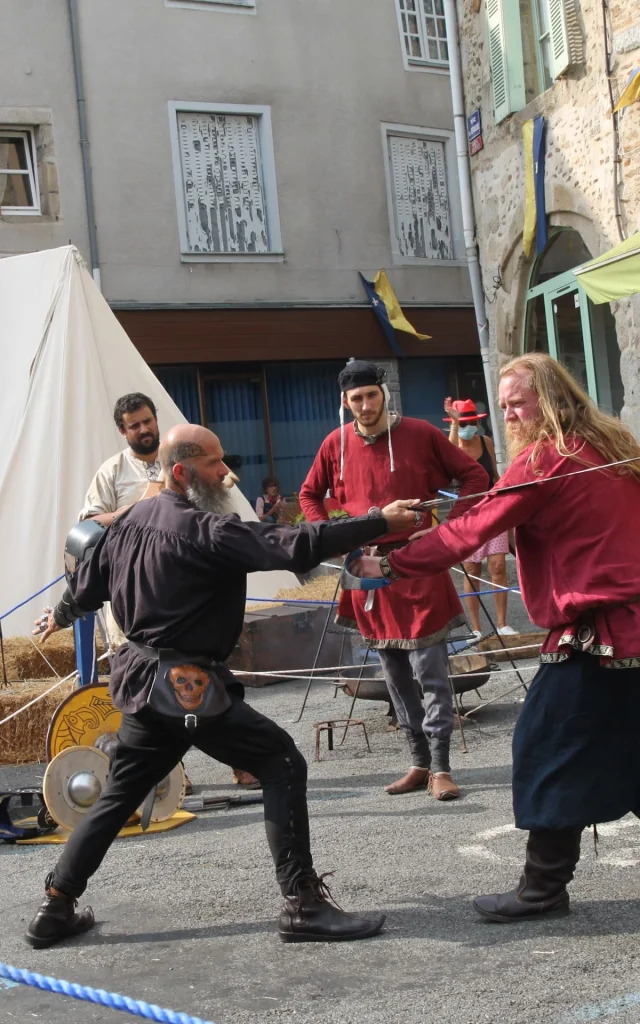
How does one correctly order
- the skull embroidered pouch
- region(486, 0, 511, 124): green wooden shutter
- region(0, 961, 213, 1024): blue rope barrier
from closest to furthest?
region(0, 961, 213, 1024): blue rope barrier
the skull embroidered pouch
region(486, 0, 511, 124): green wooden shutter

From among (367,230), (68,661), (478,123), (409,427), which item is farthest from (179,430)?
(367,230)

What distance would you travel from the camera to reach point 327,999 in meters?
3.05

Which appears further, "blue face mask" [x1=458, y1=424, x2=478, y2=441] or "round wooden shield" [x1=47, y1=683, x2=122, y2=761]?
"blue face mask" [x1=458, y1=424, x2=478, y2=441]

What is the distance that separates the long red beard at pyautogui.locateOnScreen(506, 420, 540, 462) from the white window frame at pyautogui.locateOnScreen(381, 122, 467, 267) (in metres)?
15.1

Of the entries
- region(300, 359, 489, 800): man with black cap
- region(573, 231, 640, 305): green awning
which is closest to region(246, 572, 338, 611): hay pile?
region(573, 231, 640, 305): green awning

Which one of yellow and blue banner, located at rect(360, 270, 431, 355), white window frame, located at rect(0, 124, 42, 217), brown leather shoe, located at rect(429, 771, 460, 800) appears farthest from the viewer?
yellow and blue banner, located at rect(360, 270, 431, 355)

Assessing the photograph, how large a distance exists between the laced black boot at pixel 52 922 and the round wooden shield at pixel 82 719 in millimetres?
1357

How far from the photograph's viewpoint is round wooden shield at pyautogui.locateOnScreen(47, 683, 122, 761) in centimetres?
505

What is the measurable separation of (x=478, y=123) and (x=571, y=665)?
10946mm

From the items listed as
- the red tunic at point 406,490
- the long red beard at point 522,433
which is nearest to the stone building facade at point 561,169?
the red tunic at point 406,490

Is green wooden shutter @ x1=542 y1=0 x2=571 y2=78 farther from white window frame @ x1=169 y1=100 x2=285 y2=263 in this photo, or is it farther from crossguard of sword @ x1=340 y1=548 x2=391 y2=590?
crossguard of sword @ x1=340 y1=548 x2=391 y2=590

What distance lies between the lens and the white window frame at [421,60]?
60.4 ft

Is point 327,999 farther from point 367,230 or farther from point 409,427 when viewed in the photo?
point 367,230

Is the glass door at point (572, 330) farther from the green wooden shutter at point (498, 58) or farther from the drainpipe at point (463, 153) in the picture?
the green wooden shutter at point (498, 58)
